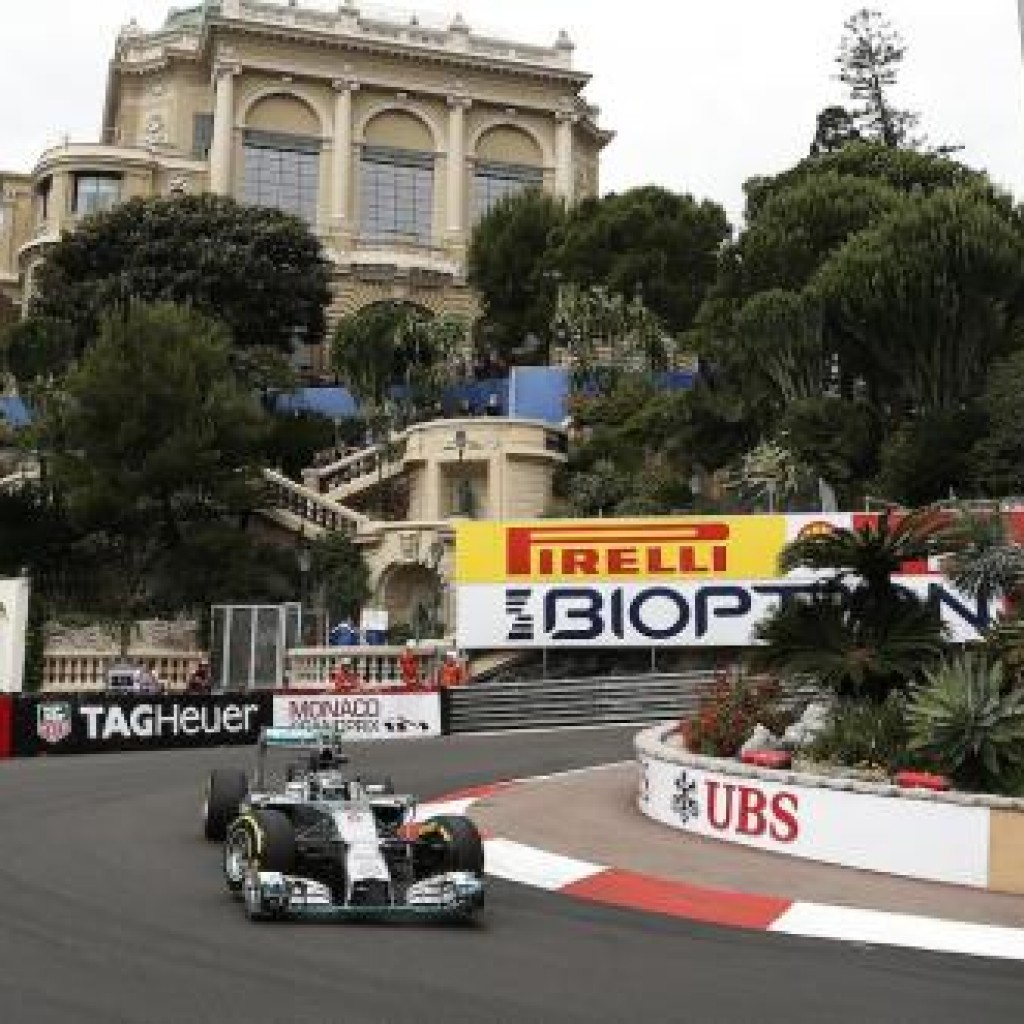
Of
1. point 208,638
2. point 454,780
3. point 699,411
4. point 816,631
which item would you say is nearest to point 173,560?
point 208,638

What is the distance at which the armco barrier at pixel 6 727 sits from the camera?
25.2 meters

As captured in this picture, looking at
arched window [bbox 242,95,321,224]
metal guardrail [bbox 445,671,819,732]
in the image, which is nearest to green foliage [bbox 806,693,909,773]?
metal guardrail [bbox 445,671,819,732]

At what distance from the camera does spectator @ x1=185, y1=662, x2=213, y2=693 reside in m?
32.8

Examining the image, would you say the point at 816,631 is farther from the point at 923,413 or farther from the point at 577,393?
the point at 577,393

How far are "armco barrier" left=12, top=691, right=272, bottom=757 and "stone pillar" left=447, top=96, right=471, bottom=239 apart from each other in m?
53.0

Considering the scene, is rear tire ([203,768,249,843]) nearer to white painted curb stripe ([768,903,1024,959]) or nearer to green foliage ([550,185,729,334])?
white painted curb stripe ([768,903,1024,959])

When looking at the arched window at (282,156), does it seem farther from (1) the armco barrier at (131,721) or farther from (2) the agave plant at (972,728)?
(2) the agave plant at (972,728)

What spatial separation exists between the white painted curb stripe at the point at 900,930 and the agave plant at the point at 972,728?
2.46m

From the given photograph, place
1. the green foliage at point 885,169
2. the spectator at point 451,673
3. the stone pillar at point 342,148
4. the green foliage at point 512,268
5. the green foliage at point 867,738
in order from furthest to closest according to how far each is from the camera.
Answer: the stone pillar at point 342,148
the green foliage at point 512,268
the green foliage at point 885,169
the spectator at point 451,673
the green foliage at point 867,738

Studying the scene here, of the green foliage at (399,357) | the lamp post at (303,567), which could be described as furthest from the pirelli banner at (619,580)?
the green foliage at (399,357)

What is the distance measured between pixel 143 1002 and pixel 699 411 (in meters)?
40.7

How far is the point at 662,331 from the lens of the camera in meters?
55.9

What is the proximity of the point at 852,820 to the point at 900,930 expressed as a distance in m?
2.67

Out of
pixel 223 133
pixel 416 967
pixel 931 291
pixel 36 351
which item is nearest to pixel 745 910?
pixel 416 967
